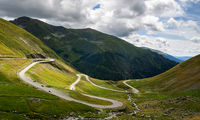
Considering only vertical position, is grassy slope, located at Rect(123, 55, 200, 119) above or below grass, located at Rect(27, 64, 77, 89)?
below

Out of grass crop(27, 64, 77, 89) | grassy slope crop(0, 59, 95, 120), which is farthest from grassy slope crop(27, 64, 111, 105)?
grassy slope crop(0, 59, 95, 120)

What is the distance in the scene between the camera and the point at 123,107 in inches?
2859

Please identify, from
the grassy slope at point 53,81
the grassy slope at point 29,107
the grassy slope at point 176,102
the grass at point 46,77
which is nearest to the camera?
the grassy slope at point 29,107

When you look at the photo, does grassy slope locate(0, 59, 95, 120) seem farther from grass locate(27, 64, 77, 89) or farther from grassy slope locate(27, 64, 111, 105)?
grass locate(27, 64, 77, 89)

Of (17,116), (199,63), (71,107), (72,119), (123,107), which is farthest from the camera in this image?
(199,63)

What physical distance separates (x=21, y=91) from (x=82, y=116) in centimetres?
2865

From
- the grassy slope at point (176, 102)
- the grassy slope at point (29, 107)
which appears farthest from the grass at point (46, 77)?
the grassy slope at point (176, 102)

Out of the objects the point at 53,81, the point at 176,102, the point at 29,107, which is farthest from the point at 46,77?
the point at 176,102

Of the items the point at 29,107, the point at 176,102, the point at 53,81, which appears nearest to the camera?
the point at 29,107

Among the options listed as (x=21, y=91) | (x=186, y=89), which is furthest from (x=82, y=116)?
(x=186, y=89)

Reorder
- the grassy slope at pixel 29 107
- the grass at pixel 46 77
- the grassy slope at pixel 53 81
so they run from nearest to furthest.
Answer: the grassy slope at pixel 29 107
the grassy slope at pixel 53 81
the grass at pixel 46 77

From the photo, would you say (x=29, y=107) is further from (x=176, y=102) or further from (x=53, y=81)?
(x=176, y=102)

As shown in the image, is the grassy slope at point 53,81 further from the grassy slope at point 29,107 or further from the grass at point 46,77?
the grassy slope at point 29,107

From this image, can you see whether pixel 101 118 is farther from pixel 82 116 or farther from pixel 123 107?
pixel 123 107
